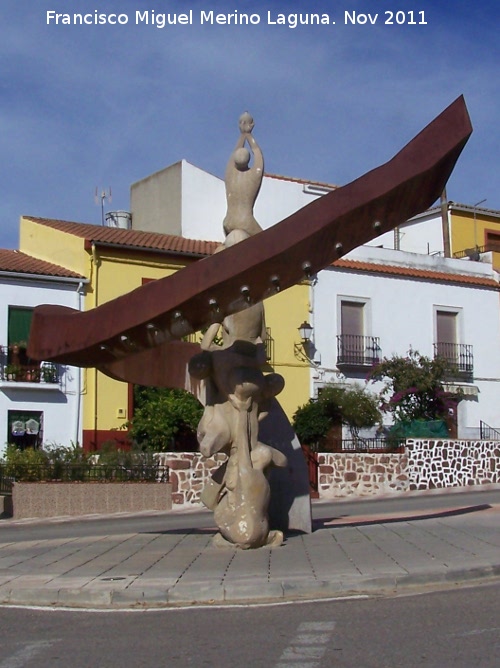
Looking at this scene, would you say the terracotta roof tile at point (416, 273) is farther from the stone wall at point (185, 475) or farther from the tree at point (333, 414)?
the stone wall at point (185, 475)

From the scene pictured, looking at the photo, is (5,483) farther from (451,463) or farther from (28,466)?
(451,463)

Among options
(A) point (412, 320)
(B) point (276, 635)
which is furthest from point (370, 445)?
(B) point (276, 635)

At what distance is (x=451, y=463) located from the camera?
96.1ft

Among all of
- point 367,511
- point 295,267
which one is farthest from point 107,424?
point 295,267

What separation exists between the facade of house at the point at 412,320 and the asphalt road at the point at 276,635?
83.3 feet

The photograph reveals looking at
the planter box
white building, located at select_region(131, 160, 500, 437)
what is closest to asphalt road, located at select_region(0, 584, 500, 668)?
the planter box

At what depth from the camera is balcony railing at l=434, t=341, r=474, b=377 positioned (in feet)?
119

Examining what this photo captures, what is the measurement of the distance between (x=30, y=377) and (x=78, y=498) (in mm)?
7719

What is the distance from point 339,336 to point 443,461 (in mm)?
6934

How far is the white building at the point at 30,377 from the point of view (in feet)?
94.5

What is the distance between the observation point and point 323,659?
6.49 m

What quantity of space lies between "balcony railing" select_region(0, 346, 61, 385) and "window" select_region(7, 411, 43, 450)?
0.96 metres

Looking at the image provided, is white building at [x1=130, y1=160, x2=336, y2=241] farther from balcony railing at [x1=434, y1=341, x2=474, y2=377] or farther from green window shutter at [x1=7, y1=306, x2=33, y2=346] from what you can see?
green window shutter at [x1=7, y1=306, x2=33, y2=346]

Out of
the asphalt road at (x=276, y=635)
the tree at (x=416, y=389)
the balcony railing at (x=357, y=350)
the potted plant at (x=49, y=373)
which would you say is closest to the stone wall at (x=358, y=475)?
the tree at (x=416, y=389)
